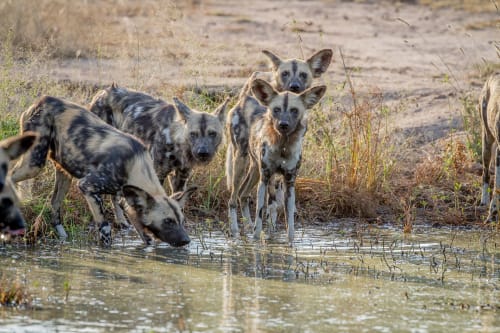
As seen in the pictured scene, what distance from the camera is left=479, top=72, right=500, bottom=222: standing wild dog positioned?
8484 millimetres

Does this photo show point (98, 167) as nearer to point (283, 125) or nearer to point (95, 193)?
point (95, 193)

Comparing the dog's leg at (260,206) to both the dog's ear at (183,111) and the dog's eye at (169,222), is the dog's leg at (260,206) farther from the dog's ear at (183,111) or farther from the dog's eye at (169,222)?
the dog's eye at (169,222)

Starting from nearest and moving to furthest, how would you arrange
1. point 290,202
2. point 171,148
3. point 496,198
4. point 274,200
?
point 290,202 → point 496,198 → point 171,148 → point 274,200

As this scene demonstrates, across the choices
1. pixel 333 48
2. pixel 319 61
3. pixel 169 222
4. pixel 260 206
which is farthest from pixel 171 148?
pixel 333 48

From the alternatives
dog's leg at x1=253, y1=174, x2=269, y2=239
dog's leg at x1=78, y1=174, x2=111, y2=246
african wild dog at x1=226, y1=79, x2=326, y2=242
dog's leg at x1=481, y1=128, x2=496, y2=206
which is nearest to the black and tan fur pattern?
african wild dog at x1=226, y1=79, x2=326, y2=242

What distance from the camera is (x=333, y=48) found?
48.4 feet

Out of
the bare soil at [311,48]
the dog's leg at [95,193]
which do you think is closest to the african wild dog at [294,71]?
the bare soil at [311,48]

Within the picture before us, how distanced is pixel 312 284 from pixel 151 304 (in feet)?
3.51

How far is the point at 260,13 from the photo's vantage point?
18.8 m

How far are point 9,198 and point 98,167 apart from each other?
66.2 inches

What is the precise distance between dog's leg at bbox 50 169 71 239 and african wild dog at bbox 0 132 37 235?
1974 mm

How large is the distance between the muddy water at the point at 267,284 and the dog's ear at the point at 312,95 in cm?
99

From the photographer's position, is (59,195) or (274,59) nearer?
(59,195)

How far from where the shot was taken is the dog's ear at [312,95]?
7.48 meters
